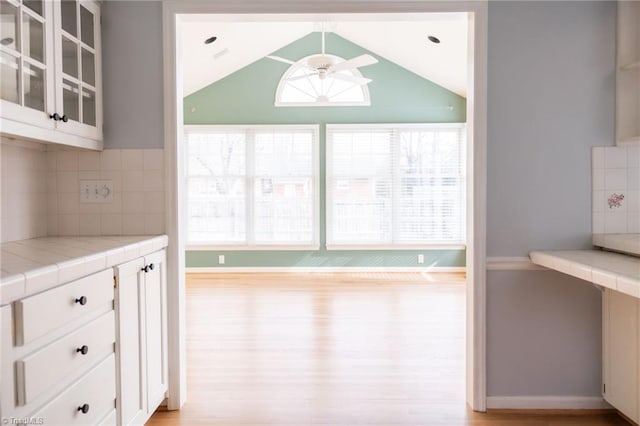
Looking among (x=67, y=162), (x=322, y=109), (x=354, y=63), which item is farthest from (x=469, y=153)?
(x=322, y=109)

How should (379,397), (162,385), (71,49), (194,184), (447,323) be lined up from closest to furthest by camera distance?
(71,49)
(162,385)
(379,397)
(447,323)
(194,184)

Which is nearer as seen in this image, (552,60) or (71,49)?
(71,49)

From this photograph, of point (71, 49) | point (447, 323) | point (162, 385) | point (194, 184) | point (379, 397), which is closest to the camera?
point (71, 49)

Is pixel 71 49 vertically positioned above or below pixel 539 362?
above

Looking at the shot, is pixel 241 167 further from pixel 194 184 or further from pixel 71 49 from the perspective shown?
pixel 71 49

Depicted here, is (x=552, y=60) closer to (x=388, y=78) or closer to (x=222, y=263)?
(x=388, y=78)

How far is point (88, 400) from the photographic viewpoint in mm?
1600

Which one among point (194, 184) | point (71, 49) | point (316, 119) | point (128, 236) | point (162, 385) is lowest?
point (162, 385)

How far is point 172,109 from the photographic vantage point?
237 cm

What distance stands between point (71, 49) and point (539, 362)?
2.91 meters

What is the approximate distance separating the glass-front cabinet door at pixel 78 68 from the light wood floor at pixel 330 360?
159 cm

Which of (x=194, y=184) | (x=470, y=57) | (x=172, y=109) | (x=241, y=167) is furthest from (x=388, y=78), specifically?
(x=172, y=109)

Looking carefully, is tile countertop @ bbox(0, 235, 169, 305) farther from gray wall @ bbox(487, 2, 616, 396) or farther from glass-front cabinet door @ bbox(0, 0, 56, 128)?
gray wall @ bbox(487, 2, 616, 396)

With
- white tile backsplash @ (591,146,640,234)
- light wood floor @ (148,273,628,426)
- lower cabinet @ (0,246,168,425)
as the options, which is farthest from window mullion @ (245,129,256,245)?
white tile backsplash @ (591,146,640,234)
